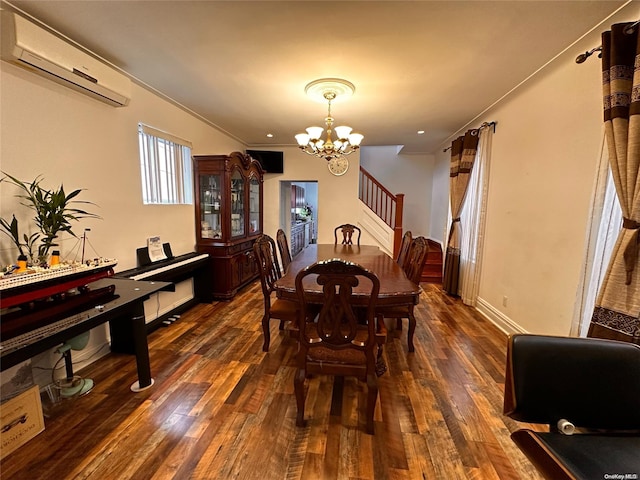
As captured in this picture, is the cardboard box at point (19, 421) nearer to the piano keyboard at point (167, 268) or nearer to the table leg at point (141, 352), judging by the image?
the table leg at point (141, 352)

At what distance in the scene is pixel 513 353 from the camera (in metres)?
1.09

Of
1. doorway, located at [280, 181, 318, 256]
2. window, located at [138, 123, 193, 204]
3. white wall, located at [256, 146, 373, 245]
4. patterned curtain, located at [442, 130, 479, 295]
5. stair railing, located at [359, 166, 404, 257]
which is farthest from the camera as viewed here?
doorway, located at [280, 181, 318, 256]

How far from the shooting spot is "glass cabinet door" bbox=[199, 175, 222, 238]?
3.70 m

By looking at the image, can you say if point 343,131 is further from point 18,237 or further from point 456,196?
point 18,237

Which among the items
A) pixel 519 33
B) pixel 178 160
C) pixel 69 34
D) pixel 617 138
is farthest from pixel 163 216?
pixel 617 138

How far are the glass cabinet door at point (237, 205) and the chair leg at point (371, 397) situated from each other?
2918 millimetres

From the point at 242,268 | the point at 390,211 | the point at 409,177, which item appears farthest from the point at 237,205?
the point at 409,177

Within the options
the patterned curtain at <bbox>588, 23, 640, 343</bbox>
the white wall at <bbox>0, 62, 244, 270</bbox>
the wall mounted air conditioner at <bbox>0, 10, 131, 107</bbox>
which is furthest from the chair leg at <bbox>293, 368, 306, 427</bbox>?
the wall mounted air conditioner at <bbox>0, 10, 131, 107</bbox>

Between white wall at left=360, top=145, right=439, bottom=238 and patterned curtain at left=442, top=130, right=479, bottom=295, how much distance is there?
2369 mm

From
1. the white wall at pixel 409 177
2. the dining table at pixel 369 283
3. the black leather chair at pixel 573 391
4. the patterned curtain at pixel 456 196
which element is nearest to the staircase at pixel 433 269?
the patterned curtain at pixel 456 196

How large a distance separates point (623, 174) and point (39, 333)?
10.8ft

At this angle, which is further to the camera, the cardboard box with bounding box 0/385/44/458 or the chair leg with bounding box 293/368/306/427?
the chair leg with bounding box 293/368/306/427

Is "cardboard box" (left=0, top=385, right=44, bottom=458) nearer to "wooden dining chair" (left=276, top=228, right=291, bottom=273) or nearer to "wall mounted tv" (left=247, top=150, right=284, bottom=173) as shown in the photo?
"wooden dining chair" (left=276, top=228, right=291, bottom=273)

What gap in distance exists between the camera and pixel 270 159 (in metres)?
5.38
